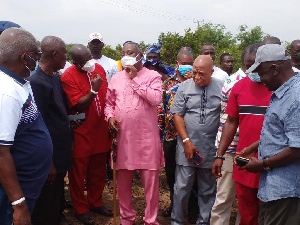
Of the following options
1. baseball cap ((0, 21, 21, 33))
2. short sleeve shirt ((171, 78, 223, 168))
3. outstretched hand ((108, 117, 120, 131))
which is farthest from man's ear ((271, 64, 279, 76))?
baseball cap ((0, 21, 21, 33))

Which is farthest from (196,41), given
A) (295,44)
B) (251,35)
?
(251,35)

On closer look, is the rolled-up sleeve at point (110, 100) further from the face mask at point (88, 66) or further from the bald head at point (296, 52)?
the bald head at point (296, 52)

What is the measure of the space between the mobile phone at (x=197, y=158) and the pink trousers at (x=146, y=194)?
46 centimetres

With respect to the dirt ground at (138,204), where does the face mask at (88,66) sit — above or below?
above

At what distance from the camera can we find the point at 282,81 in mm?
2457

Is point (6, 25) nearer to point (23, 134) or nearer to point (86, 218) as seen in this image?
point (23, 134)

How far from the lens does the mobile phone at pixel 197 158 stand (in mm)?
3734

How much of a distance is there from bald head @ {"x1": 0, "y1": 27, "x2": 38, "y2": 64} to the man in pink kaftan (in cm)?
165

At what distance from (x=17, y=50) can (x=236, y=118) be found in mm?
2009

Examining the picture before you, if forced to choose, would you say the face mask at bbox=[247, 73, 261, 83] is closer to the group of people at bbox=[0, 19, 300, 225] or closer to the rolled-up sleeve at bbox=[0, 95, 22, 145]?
the group of people at bbox=[0, 19, 300, 225]

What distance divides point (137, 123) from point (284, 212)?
188cm

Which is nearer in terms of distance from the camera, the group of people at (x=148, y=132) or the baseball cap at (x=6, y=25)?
the group of people at (x=148, y=132)

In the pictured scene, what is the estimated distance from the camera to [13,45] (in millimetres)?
2256

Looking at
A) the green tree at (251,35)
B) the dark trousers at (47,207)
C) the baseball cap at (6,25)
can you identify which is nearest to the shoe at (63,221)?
the dark trousers at (47,207)
